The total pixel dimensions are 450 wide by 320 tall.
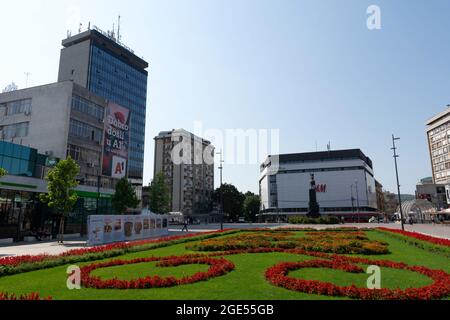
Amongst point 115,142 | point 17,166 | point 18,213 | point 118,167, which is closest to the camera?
point 18,213

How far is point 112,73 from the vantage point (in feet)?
342

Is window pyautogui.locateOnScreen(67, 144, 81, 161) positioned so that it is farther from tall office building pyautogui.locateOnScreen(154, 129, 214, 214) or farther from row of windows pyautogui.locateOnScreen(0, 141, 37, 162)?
tall office building pyautogui.locateOnScreen(154, 129, 214, 214)

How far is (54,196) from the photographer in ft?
97.4

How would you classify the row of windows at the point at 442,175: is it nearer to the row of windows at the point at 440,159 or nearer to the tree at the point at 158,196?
the row of windows at the point at 440,159

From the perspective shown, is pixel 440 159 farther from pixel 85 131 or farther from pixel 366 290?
pixel 366 290

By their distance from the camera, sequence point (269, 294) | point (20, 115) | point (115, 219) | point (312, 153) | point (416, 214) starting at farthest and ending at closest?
point (312, 153) < point (416, 214) < point (20, 115) < point (115, 219) < point (269, 294)

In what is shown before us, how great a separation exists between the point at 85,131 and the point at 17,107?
31.5 feet

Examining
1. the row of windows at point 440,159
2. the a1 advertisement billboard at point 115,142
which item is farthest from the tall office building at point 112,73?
the row of windows at point 440,159

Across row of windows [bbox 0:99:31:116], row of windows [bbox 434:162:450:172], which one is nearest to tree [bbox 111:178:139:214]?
row of windows [bbox 0:99:31:116]

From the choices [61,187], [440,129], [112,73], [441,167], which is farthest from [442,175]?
[112,73]
